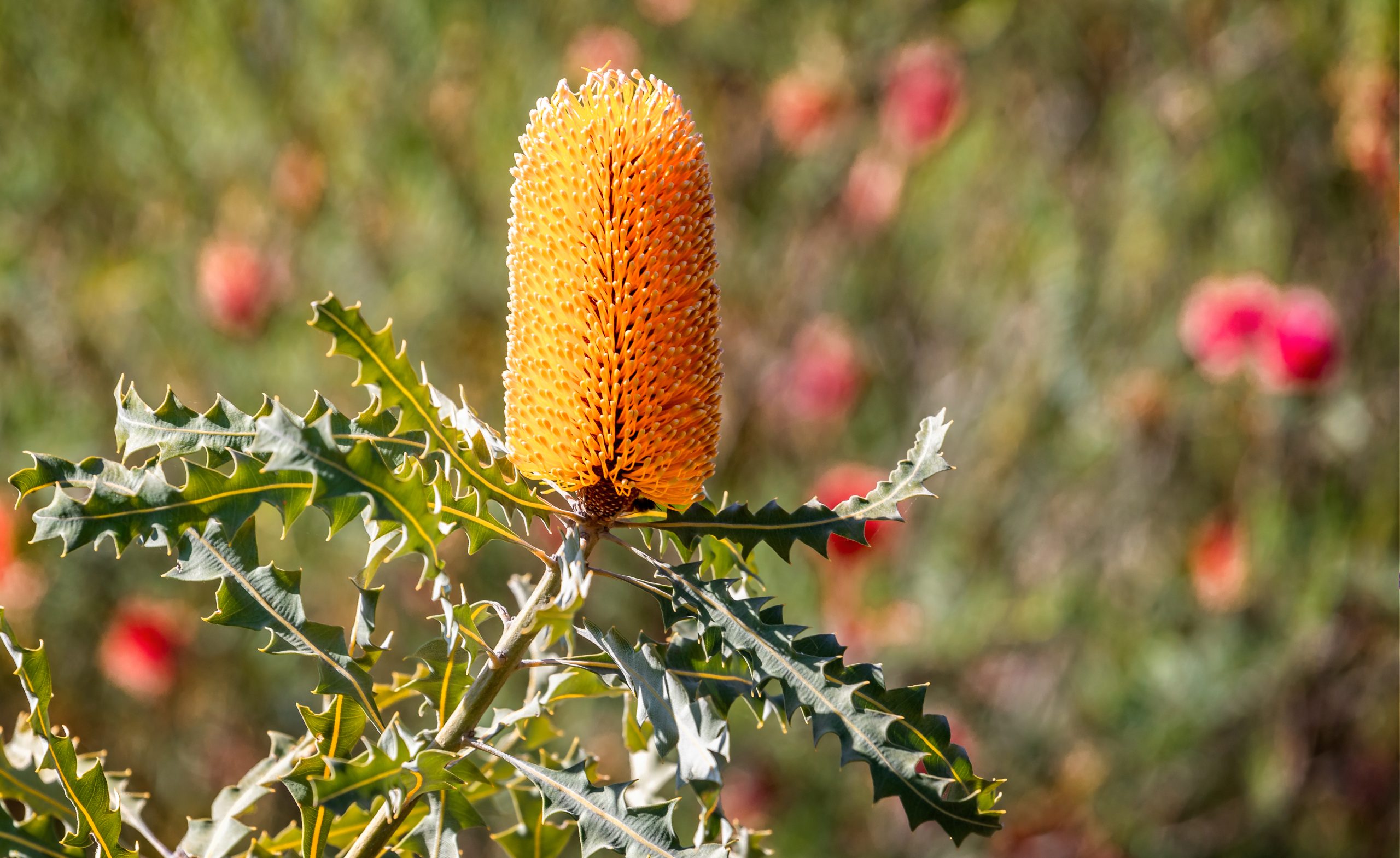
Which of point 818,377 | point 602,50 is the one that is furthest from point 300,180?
point 818,377

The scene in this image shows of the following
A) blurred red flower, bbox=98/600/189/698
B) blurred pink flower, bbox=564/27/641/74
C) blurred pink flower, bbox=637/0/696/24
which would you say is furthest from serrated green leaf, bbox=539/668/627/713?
blurred pink flower, bbox=637/0/696/24

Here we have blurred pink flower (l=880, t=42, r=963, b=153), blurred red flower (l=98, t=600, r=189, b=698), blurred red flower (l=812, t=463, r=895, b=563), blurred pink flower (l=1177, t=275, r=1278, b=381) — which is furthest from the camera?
blurred pink flower (l=880, t=42, r=963, b=153)

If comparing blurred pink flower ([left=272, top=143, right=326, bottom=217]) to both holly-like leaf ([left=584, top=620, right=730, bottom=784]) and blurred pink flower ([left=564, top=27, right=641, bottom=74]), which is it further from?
holly-like leaf ([left=584, top=620, right=730, bottom=784])

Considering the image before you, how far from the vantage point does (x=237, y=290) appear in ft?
Result: 13.2

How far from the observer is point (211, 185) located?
5.05m

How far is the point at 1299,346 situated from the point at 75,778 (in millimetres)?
3291

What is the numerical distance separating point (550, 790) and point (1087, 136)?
4.98 m

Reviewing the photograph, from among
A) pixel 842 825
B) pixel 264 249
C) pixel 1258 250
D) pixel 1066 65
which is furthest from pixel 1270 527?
pixel 264 249

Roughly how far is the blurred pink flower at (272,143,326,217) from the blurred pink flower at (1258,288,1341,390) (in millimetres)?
3635

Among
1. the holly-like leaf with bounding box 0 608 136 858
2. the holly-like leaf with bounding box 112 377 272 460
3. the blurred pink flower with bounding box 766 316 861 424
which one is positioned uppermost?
the blurred pink flower with bounding box 766 316 861 424

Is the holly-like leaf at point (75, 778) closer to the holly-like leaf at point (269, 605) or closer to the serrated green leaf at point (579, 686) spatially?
the holly-like leaf at point (269, 605)

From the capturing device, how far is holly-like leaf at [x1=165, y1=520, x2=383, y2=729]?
2.89ft

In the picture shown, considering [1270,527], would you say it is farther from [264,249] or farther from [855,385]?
[264,249]

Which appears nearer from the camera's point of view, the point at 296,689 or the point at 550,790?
the point at 550,790
